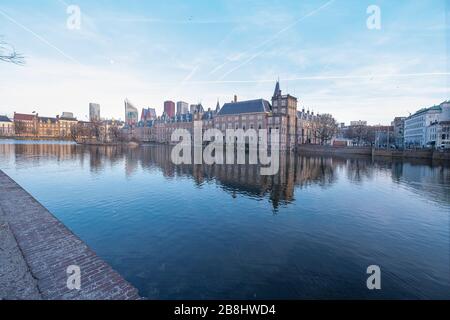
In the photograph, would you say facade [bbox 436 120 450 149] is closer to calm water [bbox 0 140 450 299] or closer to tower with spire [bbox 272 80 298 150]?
tower with spire [bbox 272 80 298 150]

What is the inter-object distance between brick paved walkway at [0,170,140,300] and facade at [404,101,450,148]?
99344mm

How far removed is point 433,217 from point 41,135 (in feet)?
669

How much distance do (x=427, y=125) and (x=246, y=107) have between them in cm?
7135

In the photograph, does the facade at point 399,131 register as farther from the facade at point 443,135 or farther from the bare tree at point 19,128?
the bare tree at point 19,128

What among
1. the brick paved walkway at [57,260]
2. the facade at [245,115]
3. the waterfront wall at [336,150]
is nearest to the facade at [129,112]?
the facade at [245,115]

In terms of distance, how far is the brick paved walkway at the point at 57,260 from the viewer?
5129 millimetres

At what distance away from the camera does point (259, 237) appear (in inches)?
394

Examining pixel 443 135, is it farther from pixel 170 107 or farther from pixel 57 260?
Result: pixel 170 107

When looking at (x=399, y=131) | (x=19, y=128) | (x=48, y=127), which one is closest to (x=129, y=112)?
(x=48, y=127)

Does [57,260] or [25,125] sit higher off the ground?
[25,125]

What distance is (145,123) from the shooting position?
143 metres

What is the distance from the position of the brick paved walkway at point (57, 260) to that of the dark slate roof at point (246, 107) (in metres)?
74.3

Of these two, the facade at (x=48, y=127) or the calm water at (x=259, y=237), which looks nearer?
the calm water at (x=259, y=237)
